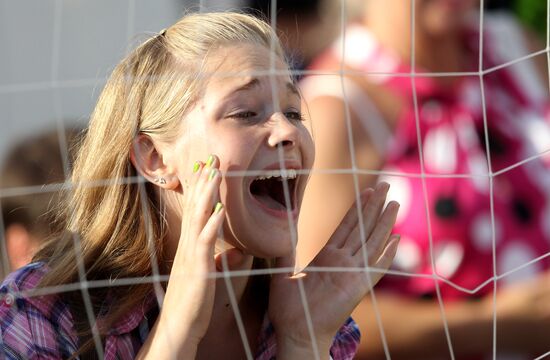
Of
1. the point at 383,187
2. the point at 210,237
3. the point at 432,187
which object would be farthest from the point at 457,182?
the point at 210,237

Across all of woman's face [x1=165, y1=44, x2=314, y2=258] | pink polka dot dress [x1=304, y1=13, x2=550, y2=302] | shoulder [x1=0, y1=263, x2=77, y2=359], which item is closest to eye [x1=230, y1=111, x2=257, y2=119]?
woman's face [x1=165, y1=44, x2=314, y2=258]

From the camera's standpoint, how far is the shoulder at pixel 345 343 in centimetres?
162

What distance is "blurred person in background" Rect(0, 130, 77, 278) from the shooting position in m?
2.01

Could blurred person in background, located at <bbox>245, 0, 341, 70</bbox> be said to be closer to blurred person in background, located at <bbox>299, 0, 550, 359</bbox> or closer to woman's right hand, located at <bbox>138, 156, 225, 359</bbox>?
blurred person in background, located at <bbox>299, 0, 550, 359</bbox>

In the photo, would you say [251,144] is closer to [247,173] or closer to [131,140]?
[247,173]

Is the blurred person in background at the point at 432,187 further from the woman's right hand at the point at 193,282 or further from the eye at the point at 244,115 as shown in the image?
the woman's right hand at the point at 193,282

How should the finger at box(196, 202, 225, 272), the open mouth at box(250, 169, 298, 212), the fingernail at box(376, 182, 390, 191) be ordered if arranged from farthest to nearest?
the fingernail at box(376, 182, 390, 191) → the open mouth at box(250, 169, 298, 212) → the finger at box(196, 202, 225, 272)

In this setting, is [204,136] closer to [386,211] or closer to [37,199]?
[386,211]

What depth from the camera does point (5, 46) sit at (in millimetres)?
2031

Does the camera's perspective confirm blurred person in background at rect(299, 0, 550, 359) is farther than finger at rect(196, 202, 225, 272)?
Yes

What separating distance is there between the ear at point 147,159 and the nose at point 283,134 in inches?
6.7

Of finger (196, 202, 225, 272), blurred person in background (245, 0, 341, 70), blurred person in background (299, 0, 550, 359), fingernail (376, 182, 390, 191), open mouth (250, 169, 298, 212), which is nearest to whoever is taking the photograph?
finger (196, 202, 225, 272)

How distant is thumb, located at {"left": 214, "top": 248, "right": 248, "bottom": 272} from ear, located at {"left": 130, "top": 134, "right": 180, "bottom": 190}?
0.40 ft

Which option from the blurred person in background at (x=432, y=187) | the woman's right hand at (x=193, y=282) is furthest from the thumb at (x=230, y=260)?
the blurred person in background at (x=432, y=187)
